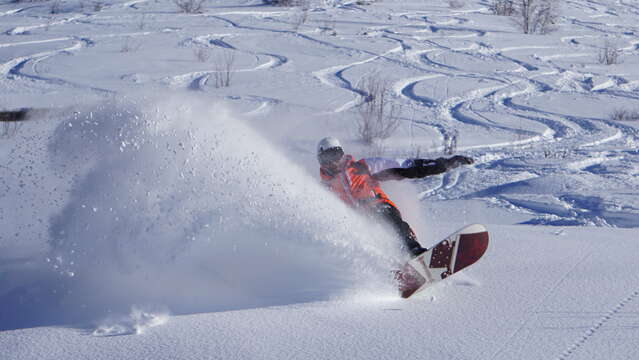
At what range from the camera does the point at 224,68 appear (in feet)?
37.1

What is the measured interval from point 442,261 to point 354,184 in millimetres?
797

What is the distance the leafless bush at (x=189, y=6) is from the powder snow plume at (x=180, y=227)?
1406 cm

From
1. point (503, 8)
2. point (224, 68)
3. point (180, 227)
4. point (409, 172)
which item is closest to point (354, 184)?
point (409, 172)

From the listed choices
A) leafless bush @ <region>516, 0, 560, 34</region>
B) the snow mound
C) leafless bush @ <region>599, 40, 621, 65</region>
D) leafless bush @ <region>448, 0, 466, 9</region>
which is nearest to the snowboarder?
the snow mound

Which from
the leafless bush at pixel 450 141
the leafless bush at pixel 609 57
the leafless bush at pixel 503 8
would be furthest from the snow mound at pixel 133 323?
the leafless bush at pixel 503 8

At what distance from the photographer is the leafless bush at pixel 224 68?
1017 centimetres

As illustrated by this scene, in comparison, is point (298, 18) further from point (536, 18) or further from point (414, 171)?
point (414, 171)

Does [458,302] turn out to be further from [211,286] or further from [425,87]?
[425,87]

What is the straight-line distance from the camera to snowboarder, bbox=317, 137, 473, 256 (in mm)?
3914

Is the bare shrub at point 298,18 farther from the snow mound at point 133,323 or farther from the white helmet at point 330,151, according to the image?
the snow mound at point 133,323

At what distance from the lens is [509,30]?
56.5ft

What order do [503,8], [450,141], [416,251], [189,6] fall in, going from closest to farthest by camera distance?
[416,251], [450,141], [189,6], [503,8]

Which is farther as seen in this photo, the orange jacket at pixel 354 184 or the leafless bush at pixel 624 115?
the leafless bush at pixel 624 115

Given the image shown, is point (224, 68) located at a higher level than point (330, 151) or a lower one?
lower
